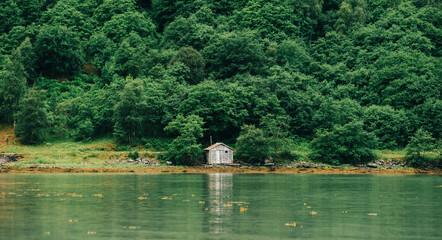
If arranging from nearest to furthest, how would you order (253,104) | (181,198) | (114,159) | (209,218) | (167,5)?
1. (209,218)
2. (181,198)
3. (114,159)
4. (253,104)
5. (167,5)

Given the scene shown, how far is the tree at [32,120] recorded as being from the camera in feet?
251

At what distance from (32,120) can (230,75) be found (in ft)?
124

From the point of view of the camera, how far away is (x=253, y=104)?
85.6m

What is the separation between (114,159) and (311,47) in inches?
2418

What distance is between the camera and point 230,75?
98.6 meters

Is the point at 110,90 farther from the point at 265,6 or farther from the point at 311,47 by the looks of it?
the point at 311,47

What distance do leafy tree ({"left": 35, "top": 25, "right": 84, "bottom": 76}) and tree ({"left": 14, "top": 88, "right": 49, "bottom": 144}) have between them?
2314cm

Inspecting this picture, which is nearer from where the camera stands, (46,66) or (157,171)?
(157,171)

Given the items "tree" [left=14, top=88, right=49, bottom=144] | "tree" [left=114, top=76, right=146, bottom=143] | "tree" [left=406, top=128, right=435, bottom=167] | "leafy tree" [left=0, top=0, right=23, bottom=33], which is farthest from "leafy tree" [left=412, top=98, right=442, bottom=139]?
"leafy tree" [left=0, top=0, right=23, bottom=33]

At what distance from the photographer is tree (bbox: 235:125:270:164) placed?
72.2 m

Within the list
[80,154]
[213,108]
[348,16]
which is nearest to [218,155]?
[213,108]

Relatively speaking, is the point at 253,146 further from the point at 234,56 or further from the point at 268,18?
the point at 268,18

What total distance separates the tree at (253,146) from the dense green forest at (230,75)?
7.1 inches

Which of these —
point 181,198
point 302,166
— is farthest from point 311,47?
point 181,198
